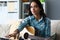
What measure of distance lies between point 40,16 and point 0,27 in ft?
1.66

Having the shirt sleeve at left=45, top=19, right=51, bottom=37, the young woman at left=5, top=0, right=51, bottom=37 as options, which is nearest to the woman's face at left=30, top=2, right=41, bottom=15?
the young woman at left=5, top=0, right=51, bottom=37

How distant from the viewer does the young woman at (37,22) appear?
1629mm

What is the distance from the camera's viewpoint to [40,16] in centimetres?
168

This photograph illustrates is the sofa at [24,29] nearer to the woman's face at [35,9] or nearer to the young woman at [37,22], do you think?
the young woman at [37,22]

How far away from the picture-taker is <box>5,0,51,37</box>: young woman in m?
1.63

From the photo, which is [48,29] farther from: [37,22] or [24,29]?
[24,29]

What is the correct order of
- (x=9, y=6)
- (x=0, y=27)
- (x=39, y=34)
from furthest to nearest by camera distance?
(x=9, y=6), (x=0, y=27), (x=39, y=34)

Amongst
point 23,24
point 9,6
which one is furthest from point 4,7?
point 23,24

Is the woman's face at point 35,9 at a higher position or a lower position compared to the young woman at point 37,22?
higher

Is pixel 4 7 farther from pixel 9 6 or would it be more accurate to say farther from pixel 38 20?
pixel 38 20

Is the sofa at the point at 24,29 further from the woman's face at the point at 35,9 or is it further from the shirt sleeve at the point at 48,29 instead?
the woman's face at the point at 35,9

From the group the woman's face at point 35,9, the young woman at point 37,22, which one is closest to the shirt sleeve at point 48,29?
the young woman at point 37,22

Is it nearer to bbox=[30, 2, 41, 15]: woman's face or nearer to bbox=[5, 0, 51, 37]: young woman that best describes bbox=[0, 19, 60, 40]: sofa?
bbox=[5, 0, 51, 37]: young woman

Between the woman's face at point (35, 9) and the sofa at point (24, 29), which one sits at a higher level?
the woman's face at point (35, 9)
